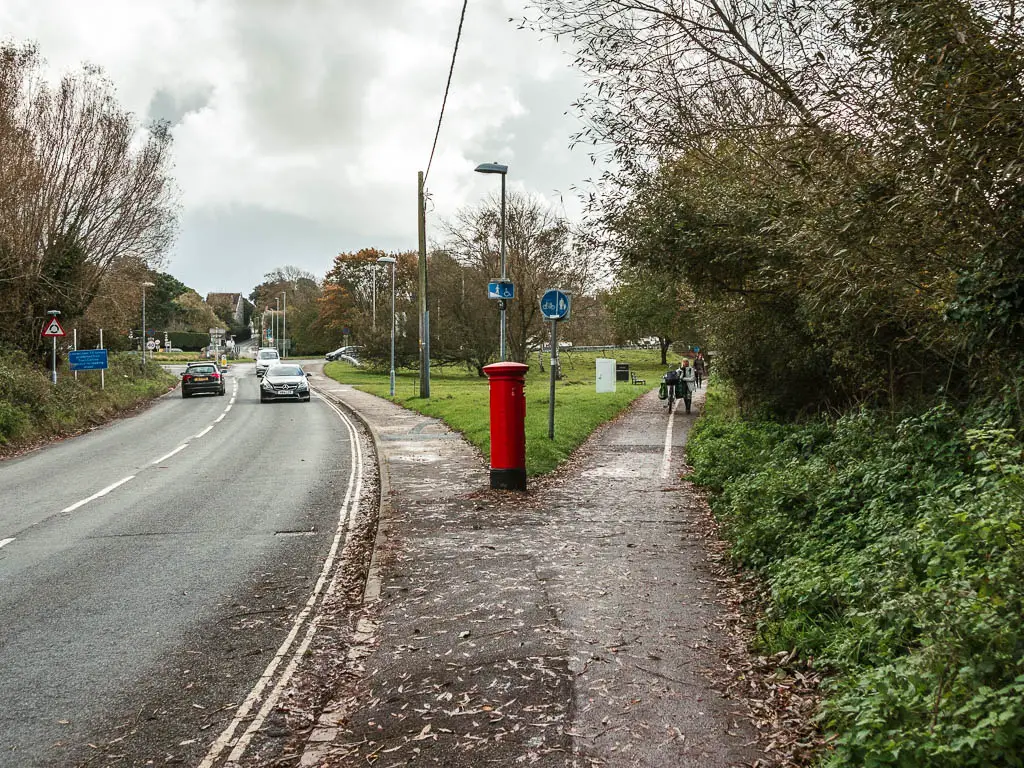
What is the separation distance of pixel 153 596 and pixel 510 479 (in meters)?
5.35

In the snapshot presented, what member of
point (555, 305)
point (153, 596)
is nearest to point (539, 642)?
point (153, 596)

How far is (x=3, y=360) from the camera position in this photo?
24.0 m

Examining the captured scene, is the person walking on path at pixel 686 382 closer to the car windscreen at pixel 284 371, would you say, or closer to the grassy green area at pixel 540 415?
the grassy green area at pixel 540 415

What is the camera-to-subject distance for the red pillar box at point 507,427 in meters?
11.4

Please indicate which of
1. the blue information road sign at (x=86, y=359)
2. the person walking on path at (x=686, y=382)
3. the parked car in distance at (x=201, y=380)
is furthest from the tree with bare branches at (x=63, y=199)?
the person walking on path at (x=686, y=382)

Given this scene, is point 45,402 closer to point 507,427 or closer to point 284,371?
point 284,371

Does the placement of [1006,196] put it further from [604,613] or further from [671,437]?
[671,437]

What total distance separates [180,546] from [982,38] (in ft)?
27.6

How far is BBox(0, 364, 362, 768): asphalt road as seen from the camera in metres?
4.76

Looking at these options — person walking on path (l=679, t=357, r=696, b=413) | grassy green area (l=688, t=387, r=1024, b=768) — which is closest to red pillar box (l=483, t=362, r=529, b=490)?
grassy green area (l=688, t=387, r=1024, b=768)

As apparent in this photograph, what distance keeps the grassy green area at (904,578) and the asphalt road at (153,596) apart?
3223 mm

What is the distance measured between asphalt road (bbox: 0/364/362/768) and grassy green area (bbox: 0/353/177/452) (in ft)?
14.7

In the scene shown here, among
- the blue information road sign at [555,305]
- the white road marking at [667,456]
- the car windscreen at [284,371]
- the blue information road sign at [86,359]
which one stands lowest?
the white road marking at [667,456]

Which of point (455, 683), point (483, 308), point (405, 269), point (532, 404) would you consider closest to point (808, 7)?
point (455, 683)
